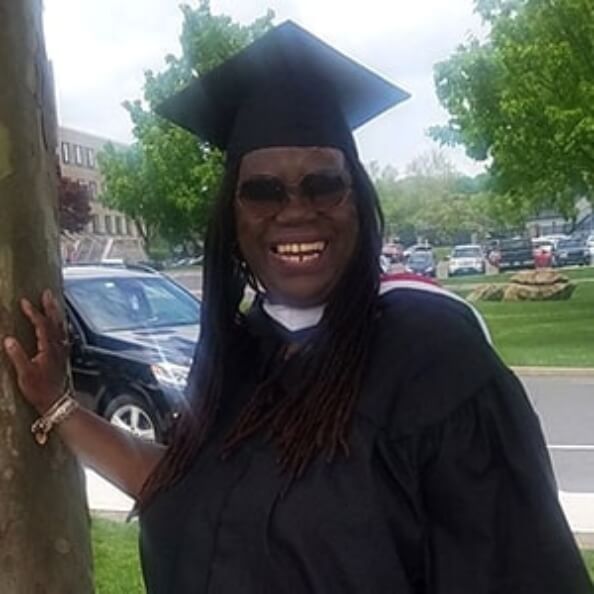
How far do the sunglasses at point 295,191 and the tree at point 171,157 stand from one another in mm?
2072

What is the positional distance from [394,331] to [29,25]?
0.79m

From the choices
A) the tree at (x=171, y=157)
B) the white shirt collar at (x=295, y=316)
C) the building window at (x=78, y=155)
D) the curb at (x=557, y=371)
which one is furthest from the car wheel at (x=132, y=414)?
the building window at (x=78, y=155)

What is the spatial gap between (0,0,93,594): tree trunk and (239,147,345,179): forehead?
0.36 metres

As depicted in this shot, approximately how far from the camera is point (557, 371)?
11.4m

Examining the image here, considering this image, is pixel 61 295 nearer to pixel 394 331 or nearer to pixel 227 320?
pixel 227 320

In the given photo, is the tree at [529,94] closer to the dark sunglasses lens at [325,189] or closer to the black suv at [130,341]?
the black suv at [130,341]

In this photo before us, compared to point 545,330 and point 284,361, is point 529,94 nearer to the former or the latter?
point 545,330

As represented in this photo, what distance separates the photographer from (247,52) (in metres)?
1.83

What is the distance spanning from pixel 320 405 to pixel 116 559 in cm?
345

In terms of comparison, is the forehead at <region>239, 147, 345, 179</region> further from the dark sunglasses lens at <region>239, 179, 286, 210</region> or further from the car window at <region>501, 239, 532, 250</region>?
the car window at <region>501, 239, 532, 250</region>

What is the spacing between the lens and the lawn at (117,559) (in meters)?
4.38

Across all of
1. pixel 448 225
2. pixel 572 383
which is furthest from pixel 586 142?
pixel 448 225

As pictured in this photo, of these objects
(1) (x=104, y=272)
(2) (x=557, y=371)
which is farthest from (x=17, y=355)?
(2) (x=557, y=371)

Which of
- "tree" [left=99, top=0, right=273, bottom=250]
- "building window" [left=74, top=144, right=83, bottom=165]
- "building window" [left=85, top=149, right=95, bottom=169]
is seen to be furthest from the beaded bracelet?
"building window" [left=85, top=149, right=95, bottom=169]
